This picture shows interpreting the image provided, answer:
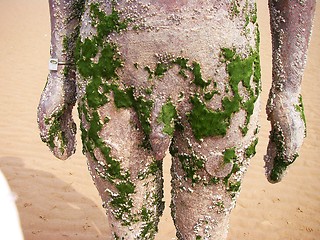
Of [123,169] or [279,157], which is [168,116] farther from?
[279,157]

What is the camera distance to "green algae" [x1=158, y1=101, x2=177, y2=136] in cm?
114

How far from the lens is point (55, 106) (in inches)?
53.4

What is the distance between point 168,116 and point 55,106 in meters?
0.43

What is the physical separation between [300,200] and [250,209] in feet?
1.73

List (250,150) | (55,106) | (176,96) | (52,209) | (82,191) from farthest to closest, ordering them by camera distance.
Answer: (82,191), (52,209), (55,106), (250,150), (176,96)

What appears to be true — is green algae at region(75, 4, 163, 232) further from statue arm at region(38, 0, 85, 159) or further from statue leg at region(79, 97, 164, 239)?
statue arm at region(38, 0, 85, 159)

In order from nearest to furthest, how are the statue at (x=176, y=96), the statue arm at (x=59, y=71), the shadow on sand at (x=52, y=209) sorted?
the statue at (x=176, y=96)
the statue arm at (x=59, y=71)
the shadow on sand at (x=52, y=209)

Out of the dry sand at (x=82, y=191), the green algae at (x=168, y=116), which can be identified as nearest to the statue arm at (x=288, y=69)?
the green algae at (x=168, y=116)

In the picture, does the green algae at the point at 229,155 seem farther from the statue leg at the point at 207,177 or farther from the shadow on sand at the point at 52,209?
the shadow on sand at the point at 52,209

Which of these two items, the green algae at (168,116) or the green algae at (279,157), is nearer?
the green algae at (168,116)

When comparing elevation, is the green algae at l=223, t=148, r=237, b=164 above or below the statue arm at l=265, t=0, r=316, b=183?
below

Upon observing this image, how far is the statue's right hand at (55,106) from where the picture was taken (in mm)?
1353

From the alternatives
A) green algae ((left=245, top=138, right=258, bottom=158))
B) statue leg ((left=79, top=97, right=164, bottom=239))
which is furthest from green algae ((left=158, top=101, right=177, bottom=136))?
green algae ((left=245, top=138, right=258, bottom=158))

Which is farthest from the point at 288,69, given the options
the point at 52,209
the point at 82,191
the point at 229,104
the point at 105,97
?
the point at 82,191
